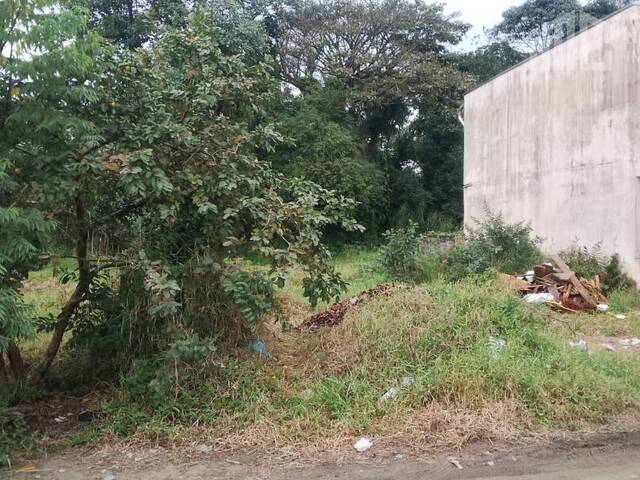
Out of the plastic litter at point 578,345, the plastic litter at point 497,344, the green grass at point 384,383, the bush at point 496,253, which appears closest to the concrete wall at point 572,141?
the bush at point 496,253

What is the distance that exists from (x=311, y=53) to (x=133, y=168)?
20422 millimetres

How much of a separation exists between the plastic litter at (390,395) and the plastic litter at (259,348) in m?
1.38

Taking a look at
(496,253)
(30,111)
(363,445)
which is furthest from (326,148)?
(363,445)

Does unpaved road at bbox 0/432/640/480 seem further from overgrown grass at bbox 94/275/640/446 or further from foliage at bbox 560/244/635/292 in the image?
foliage at bbox 560/244/635/292

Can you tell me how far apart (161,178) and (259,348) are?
2.04m

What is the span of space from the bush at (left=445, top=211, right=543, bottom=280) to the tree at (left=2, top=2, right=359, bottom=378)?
6087mm

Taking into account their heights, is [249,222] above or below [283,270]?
above

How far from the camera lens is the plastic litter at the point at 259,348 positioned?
578cm

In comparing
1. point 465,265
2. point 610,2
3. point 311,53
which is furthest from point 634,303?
point 610,2

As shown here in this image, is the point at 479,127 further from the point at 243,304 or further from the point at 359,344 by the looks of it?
the point at 243,304

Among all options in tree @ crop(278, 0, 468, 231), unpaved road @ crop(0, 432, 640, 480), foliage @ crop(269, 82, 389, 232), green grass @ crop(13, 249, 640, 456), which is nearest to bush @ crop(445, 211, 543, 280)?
green grass @ crop(13, 249, 640, 456)

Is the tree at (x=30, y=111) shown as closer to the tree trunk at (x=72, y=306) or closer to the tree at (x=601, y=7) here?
the tree trunk at (x=72, y=306)

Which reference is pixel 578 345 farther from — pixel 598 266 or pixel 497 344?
pixel 598 266

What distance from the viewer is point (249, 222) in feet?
18.2
